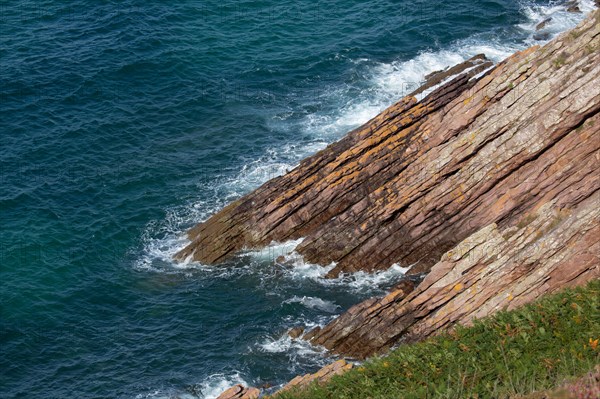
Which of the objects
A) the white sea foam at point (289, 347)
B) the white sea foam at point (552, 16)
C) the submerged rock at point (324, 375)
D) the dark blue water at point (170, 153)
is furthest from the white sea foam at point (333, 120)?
the submerged rock at point (324, 375)

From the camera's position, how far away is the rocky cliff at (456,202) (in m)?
37.2

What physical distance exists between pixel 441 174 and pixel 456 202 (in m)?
A: 1.76

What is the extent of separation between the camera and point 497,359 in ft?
91.8

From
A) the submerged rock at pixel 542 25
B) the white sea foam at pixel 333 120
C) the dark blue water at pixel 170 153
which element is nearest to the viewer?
the dark blue water at pixel 170 153

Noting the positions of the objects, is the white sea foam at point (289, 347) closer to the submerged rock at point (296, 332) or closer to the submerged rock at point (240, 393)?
the submerged rock at point (296, 332)

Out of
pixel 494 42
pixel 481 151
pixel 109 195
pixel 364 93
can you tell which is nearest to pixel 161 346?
pixel 109 195

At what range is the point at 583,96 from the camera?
133 feet

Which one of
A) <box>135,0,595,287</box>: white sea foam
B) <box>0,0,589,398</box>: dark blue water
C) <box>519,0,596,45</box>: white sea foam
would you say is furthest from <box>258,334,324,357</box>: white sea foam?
<box>519,0,596,45</box>: white sea foam

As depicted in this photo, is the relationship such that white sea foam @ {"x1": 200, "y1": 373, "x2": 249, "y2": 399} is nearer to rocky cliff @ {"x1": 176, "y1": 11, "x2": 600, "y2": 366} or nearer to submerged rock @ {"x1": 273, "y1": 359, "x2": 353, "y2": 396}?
rocky cliff @ {"x1": 176, "y1": 11, "x2": 600, "y2": 366}

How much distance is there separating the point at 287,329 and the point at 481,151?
1411cm

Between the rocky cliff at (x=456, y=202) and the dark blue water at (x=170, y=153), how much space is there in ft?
7.43

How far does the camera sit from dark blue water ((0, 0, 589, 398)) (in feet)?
145

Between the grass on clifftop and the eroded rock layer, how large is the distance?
10.0 meters

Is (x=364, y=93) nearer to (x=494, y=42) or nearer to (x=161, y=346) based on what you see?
(x=494, y=42)
